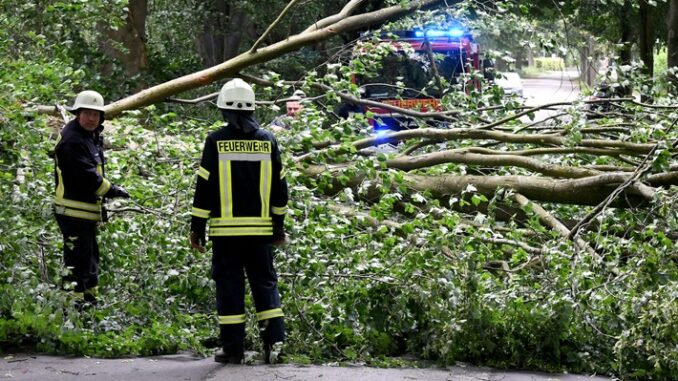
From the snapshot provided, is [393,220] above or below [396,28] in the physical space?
below

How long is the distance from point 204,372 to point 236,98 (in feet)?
5.25

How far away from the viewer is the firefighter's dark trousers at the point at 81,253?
7363 mm

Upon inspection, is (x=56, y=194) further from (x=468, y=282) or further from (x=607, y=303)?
(x=607, y=303)

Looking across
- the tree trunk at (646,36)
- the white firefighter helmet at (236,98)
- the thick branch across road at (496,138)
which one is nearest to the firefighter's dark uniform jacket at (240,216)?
the white firefighter helmet at (236,98)

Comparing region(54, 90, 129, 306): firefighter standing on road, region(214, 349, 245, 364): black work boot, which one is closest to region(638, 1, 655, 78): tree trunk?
region(54, 90, 129, 306): firefighter standing on road

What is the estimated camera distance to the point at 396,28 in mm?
11078

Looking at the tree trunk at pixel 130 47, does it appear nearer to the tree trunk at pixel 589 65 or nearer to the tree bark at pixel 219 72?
the tree bark at pixel 219 72

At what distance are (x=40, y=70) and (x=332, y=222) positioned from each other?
3078mm

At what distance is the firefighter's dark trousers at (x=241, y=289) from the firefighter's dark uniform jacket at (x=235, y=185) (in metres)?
0.10

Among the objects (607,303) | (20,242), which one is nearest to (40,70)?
(20,242)

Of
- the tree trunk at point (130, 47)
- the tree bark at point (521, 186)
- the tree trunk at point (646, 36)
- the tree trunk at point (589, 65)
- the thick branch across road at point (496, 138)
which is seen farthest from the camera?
the tree trunk at point (646, 36)

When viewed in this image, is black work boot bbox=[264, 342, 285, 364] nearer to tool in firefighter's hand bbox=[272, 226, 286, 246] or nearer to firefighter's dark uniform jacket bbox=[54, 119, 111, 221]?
tool in firefighter's hand bbox=[272, 226, 286, 246]

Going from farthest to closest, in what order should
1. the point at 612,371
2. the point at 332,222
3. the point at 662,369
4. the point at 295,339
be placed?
the point at 332,222 → the point at 295,339 → the point at 612,371 → the point at 662,369

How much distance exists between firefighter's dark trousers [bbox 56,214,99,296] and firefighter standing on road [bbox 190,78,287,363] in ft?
3.80
